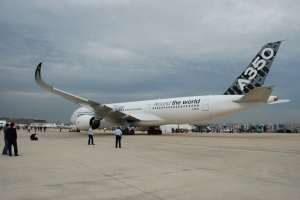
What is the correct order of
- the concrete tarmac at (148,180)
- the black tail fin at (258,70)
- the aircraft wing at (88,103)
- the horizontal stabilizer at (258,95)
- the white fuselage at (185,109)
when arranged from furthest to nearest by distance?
the white fuselage at (185,109)
the aircraft wing at (88,103)
the black tail fin at (258,70)
the horizontal stabilizer at (258,95)
the concrete tarmac at (148,180)

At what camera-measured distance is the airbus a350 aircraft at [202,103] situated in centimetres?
2088

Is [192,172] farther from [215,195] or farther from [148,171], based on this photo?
[215,195]

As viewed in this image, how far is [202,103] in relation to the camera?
922 inches

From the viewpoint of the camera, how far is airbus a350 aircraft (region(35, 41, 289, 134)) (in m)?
→ 20.9

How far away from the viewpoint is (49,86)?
2227cm

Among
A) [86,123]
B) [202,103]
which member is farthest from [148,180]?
[86,123]

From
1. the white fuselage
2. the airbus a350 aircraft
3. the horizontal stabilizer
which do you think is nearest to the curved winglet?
the airbus a350 aircraft

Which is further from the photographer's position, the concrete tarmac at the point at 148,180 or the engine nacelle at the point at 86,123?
the engine nacelle at the point at 86,123

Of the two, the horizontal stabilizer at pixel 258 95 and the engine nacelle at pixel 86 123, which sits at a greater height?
the horizontal stabilizer at pixel 258 95

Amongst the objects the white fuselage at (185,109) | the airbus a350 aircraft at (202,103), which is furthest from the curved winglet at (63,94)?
the white fuselage at (185,109)

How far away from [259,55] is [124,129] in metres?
→ 14.7

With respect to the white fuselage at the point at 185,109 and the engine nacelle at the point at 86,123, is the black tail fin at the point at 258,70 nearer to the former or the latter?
the white fuselage at the point at 185,109

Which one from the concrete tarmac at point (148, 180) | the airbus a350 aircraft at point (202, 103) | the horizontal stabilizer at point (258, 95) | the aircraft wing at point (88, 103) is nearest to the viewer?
the concrete tarmac at point (148, 180)

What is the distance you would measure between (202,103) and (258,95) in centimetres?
521
